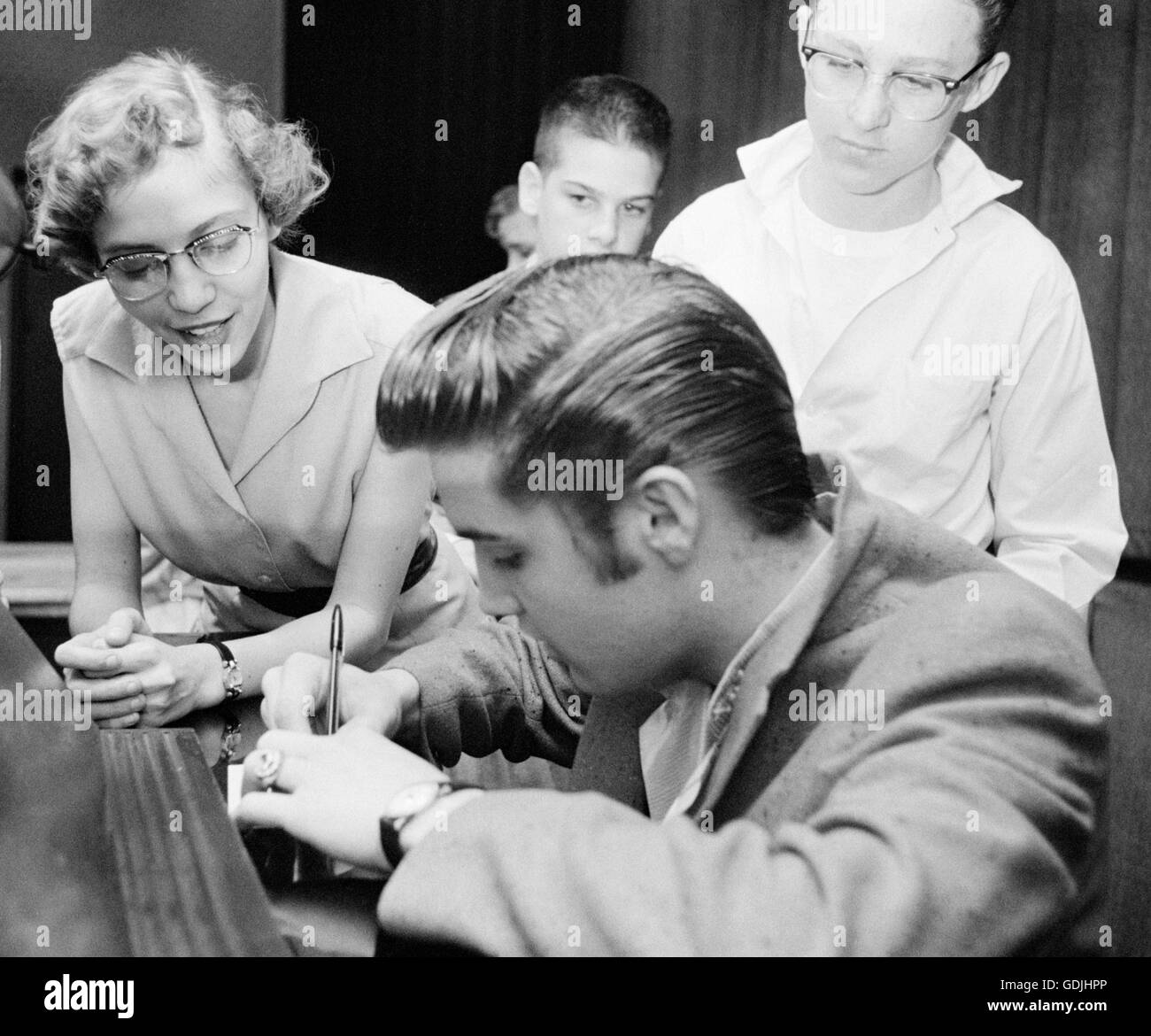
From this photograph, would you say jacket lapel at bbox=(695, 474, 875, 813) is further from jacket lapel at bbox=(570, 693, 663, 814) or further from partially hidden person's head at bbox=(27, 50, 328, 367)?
partially hidden person's head at bbox=(27, 50, 328, 367)

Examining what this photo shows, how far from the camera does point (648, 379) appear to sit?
39.1 inches

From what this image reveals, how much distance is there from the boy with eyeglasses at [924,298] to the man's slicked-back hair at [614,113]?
16cm

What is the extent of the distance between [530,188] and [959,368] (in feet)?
1.98

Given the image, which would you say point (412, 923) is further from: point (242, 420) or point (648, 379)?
point (242, 420)

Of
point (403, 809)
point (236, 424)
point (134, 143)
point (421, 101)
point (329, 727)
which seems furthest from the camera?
point (421, 101)

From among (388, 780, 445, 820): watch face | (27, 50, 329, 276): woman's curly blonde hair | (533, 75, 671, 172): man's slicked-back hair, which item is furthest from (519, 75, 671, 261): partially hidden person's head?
(388, 780, 445, 820): watch face

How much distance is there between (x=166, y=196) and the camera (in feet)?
4.64

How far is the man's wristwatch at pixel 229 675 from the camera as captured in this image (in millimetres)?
1487

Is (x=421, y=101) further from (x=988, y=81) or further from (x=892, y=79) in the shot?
(x=988, y=81)

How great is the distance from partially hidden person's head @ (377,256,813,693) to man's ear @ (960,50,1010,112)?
71cm

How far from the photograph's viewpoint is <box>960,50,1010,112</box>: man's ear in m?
1.58

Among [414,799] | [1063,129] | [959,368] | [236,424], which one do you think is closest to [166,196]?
[236,424]
